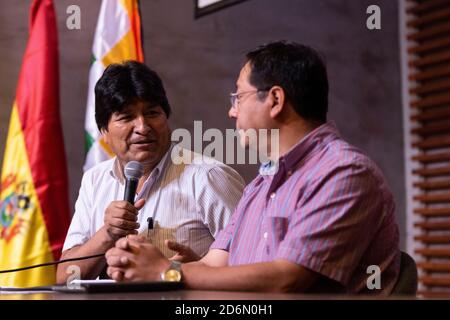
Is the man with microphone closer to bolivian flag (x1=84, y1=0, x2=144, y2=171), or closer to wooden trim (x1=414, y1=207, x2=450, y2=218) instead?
bolivian flag (x1=84, y1=0, x2=144, y2=171)

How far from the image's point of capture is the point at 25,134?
10.6 feet

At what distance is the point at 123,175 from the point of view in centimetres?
256

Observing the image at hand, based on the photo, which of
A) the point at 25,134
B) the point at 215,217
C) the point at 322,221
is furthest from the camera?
the point at 25,134

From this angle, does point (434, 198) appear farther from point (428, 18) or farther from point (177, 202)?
point (177, 202)

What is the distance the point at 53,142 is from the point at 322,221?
2.12 metres

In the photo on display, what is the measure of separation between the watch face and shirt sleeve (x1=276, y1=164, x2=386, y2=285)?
0.79 feet

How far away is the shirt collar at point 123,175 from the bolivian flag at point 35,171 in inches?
27.1

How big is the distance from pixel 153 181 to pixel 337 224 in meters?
1.19

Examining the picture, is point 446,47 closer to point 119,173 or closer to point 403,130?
point 403,130

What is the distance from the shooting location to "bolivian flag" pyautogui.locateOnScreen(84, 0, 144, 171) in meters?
3.41

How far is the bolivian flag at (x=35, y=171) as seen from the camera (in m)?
3.08

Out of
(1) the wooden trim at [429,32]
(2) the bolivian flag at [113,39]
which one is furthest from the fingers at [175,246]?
(1) the wooden trim at [429,32]

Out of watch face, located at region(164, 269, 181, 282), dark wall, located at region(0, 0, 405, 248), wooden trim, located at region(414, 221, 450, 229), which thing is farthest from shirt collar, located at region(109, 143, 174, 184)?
wooden trim, located at region(414, 221, 450, 229)
